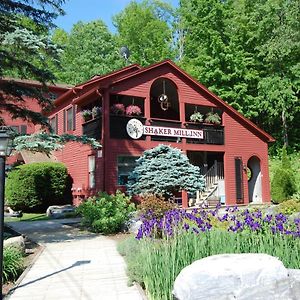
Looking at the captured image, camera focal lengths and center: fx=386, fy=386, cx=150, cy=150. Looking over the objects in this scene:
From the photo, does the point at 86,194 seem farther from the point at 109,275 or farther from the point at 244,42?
the point at 244,42

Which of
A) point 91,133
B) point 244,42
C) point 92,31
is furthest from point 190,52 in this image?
point 91,133

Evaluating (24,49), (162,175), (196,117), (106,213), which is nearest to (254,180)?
(196,117)

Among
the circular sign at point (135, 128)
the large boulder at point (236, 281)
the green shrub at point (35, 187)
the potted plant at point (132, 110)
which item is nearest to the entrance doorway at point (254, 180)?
the circular sign at point (135, 128)

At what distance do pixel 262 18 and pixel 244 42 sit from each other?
232 cm

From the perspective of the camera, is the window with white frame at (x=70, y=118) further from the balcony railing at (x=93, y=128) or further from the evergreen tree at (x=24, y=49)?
the evergreen tree at (x=24, y=49)

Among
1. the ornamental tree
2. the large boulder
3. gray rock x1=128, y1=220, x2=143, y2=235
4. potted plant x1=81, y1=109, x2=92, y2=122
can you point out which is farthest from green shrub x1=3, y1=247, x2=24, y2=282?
potted plant x1=81, y1=109, x2=92, y2=122

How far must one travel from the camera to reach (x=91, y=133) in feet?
64.2

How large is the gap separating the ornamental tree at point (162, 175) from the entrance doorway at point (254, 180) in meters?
7.23

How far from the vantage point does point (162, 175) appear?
16734 mm

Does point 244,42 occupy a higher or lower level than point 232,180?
higher

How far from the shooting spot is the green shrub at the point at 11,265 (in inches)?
270

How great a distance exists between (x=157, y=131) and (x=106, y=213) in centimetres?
773

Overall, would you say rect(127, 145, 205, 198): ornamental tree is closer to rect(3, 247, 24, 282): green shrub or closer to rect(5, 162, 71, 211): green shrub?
rect(5, 162, 71, 211): green shrub

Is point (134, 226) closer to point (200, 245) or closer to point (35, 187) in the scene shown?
point (200, 245)
